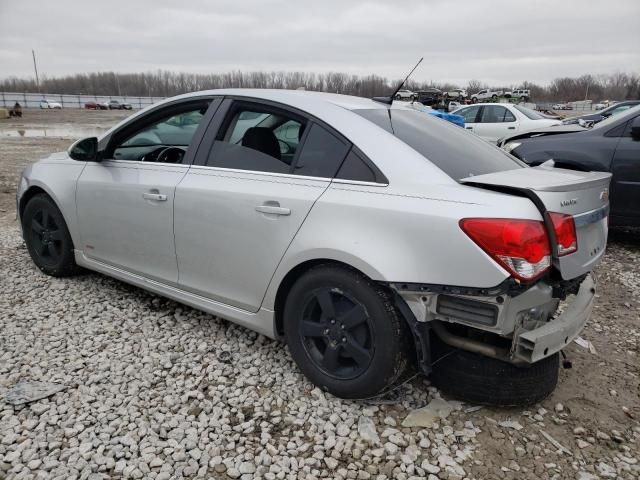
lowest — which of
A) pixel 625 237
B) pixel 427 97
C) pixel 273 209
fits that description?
pixel 625 237

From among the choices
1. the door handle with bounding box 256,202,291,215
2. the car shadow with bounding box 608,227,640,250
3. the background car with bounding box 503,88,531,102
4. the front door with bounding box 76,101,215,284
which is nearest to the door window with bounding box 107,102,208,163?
the front door with bounding box 76,101,215,284

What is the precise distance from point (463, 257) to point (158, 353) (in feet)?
6.58

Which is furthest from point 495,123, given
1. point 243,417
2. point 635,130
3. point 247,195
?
point 243,417

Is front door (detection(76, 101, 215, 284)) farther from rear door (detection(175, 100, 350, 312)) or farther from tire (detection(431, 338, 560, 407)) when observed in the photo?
tire (detection(431, 338, 560, 407))

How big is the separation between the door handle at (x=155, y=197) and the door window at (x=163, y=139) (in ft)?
0.86

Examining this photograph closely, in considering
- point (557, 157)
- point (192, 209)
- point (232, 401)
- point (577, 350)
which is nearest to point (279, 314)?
point (232, 401)

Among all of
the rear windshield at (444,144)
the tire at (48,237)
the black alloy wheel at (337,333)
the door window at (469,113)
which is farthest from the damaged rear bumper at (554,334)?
the door window at (469,113)

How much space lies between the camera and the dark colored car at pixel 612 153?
16.5 feet

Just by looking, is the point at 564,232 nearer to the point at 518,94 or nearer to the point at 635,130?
the point at 635,130

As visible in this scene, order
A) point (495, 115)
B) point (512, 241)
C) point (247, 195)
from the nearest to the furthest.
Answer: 1. point (512, 241)
2. point (247, 195)
3. point (495, 115)

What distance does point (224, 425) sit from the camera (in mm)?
2428

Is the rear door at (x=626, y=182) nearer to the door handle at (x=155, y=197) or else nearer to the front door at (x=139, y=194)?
the front door at (x=139, y=194)

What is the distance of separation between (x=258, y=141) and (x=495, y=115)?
12.0 metres

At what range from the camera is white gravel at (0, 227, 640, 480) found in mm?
2170
